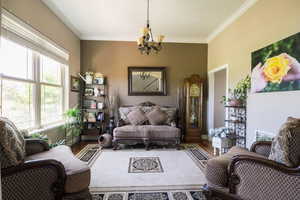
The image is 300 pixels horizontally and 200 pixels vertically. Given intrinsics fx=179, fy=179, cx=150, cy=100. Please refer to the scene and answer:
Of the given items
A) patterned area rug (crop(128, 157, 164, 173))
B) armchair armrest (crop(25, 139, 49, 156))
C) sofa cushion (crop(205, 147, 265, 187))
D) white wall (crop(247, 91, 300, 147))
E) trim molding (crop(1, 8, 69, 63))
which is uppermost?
trim molding (crop(1, 8, 69, 63))

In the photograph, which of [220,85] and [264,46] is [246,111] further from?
[220,85]

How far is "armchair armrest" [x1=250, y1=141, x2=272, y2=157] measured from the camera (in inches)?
88.0

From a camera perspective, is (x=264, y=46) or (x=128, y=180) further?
(x=264, y=46)

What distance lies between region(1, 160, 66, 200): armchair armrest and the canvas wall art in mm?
2923

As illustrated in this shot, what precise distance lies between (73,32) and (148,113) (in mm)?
2941

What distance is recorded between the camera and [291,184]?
1.42 meters

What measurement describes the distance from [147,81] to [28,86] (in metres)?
3.06

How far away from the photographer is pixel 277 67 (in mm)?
2607

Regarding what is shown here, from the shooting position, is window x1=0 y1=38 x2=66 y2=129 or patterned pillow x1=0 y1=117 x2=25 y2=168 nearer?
patterned pillow x1=0 y1=117 x2=25 y2=168

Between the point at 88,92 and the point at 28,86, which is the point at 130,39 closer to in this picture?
the point at 88,92

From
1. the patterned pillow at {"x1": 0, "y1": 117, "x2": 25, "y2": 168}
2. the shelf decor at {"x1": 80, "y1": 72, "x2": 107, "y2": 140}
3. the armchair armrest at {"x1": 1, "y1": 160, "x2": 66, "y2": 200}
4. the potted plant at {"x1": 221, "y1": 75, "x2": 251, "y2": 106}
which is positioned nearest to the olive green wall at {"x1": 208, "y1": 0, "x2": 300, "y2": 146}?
the potted plant at {"x1": 221, "y1": 75, "x2": 251, "y2": 106}

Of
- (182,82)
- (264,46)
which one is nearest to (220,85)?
(182,82)

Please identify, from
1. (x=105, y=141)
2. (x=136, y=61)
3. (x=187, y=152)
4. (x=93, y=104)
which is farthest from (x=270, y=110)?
(x=93, y=104)

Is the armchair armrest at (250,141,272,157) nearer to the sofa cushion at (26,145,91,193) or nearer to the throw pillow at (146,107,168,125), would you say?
the sofa cushion at (26,145,91,193)
